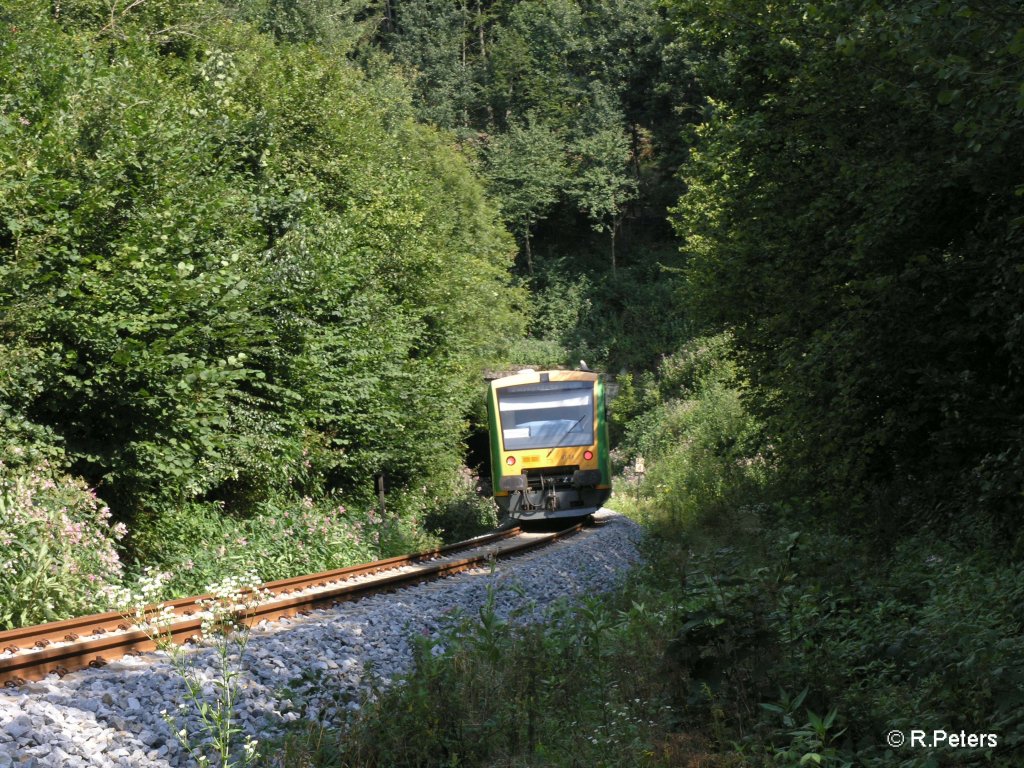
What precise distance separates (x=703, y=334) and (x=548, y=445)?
4323 millimetres

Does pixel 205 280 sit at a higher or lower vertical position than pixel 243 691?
higher

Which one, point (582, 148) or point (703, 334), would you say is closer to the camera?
point (703, 334)

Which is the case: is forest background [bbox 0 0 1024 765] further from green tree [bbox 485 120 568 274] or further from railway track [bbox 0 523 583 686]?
green tree [bbox 485 120 568 274]

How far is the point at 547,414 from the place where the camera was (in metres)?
18.9

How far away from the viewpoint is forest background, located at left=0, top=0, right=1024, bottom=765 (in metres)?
5.93

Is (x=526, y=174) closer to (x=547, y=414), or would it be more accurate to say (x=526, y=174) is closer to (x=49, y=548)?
(x=547, y=414)

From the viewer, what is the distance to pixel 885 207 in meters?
8.32

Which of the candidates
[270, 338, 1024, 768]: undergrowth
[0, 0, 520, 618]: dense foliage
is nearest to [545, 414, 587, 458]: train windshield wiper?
[0, 0, 520, 618]: dense foliage

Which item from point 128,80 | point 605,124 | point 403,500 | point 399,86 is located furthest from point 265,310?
point 605,124

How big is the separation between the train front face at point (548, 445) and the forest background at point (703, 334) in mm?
1814

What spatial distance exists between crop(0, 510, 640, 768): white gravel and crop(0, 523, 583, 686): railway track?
179 mm

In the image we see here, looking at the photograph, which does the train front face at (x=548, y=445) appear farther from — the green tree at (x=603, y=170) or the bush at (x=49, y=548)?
the green tree at (x=603, y=170)

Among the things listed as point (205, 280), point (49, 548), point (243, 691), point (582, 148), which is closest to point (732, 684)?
point (243, 691)

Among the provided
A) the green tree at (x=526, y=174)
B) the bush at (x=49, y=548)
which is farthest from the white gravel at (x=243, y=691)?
the green tree at (x=526, y=174)
